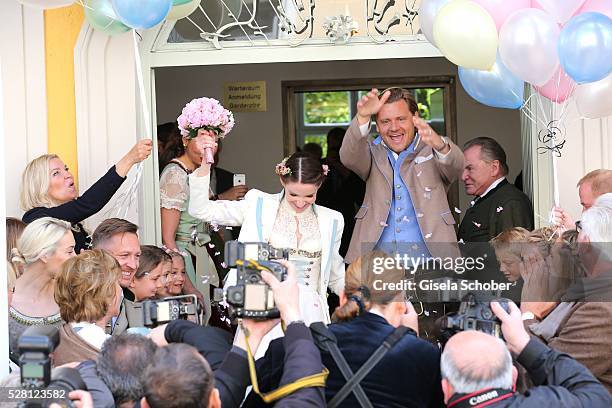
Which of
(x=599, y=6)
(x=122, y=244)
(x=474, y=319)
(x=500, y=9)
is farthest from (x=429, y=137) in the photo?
(x=474, y=319)

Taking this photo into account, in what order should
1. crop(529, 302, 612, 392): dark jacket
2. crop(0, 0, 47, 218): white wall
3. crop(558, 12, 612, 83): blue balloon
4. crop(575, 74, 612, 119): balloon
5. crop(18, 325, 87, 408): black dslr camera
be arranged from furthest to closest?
crop(0, 0, 47, 218): white wall → crop(575, 74, 612, 119): balloon → crop(558, 12, 612, 83): blue balloon → crop(529, 302, 612, 392): dark jacket → crop(18, 325, 87, 408): black dslr camera

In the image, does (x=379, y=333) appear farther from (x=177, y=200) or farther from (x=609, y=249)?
(x=177, y=200)

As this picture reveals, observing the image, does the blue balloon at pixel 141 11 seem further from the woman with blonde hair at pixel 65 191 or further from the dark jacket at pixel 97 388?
the dark jacket at pixel 97 388

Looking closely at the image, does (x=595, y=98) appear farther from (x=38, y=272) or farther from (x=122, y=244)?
(x=38, y=272)

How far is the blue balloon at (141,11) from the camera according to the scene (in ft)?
15.6

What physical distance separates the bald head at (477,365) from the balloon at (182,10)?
2.85 m

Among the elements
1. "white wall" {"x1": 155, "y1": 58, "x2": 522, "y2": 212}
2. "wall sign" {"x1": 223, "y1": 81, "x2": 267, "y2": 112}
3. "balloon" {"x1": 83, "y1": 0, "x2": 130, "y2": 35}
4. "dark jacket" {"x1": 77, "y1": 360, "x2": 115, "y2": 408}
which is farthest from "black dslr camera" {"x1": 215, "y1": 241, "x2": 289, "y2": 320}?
"wall sign" {"x1": 223, "y1": 81, "x2": 267, "y2": 112}

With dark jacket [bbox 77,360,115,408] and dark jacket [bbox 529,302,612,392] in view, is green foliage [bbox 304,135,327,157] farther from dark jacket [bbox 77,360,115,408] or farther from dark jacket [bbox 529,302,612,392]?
dark jacket [bbox 77,360,115,408]

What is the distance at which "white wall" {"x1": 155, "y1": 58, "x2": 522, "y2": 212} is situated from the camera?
8.54 m

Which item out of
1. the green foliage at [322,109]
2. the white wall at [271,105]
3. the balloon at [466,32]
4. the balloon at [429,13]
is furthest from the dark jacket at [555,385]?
the green foliage at [322,109]

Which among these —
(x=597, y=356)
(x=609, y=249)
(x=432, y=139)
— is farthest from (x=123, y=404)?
(x=432, y=139)

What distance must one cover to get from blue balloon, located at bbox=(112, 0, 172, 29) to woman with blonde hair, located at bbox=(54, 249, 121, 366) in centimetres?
137

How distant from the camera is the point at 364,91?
29.8ft

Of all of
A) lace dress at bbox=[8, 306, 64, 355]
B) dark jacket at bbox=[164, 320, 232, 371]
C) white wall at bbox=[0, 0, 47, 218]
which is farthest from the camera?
white wall at bbox=[0, 0, 47, 218]
